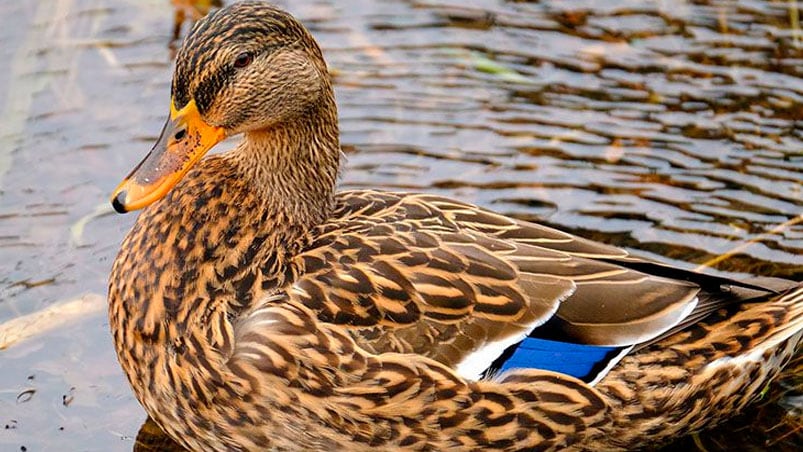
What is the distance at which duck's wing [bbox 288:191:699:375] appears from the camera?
5727 mm

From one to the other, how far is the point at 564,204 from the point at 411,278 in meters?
2.42

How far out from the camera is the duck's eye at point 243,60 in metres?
5.76

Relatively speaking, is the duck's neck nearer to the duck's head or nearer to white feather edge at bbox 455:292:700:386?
the duck's head

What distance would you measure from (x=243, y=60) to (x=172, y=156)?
19.5 inches

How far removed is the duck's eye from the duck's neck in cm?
43

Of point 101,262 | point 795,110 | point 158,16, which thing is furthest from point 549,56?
point 101,262

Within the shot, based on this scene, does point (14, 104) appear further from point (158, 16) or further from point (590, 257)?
point (590, 257)

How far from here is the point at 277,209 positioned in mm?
6098

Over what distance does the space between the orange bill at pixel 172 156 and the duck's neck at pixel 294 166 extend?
370mm

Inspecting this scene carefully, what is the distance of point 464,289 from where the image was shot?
5.79 meters

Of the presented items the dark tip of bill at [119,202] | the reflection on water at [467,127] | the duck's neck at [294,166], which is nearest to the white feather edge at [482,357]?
the duck's neck at [294,166]

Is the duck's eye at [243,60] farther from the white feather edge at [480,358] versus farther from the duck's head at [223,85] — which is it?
the white feather edge at [480,358]

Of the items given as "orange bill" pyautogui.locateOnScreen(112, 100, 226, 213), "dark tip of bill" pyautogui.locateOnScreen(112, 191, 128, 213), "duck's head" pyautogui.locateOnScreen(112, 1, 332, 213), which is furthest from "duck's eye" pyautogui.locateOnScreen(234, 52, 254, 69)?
"dark tip of bill" pyautogui.locateOnScreen(112, 191, 128, 213)

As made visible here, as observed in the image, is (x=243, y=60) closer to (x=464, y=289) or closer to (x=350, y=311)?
(x=350, y=311)
